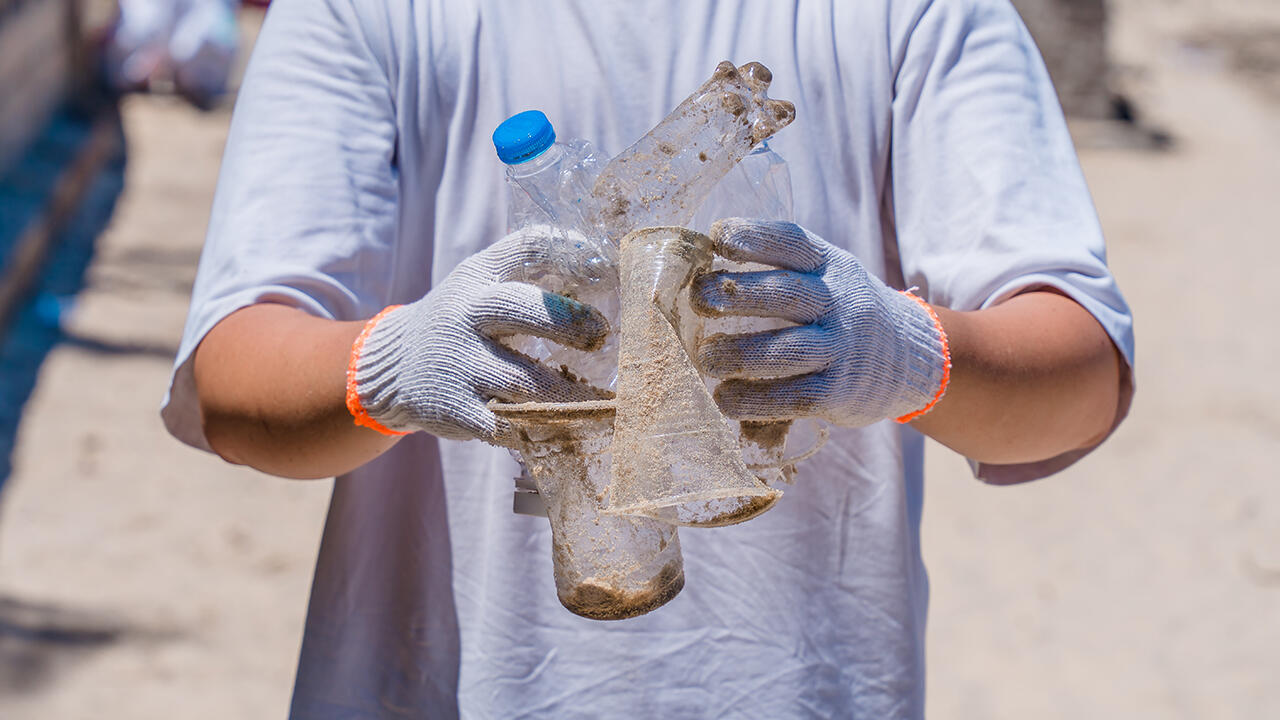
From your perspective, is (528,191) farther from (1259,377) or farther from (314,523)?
(1259,377)

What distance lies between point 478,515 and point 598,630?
0.72ft

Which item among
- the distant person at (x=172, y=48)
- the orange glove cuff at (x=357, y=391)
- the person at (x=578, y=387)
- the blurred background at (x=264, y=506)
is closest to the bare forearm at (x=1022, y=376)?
the person at (x=578, y=387)

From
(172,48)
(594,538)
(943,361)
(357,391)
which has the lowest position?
(172,48)

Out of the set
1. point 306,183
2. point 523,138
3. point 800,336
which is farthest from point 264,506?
point 800,336

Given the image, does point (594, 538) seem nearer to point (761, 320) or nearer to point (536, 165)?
point (761, 320)

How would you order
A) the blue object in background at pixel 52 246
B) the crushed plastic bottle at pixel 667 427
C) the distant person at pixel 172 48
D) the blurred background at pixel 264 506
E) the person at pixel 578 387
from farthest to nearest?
the distant person at pixel 172 48, the blue object in background at pixel 52 246, the blurred background at pixel 264 506, the person at pixel 578 387, the crushed plastic bottle at pixel 667 427

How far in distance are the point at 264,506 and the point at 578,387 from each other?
3.85 metres

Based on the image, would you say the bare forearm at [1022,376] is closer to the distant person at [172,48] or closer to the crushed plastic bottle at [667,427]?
the crushed plastic bottle at [667,427]

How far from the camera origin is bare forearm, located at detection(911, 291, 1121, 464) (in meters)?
1.43

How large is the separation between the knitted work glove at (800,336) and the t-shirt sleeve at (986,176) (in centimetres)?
22

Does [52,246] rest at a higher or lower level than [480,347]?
lower

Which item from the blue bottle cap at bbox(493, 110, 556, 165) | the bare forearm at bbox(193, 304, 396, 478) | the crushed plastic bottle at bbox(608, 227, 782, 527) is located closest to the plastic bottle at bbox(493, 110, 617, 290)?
the blue bottle cap at bbox(493, 110, 556, 165)

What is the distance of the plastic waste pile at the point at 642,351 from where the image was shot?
124 centimetres

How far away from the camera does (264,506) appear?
4.88 meters
